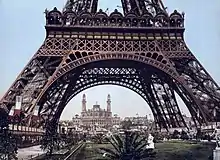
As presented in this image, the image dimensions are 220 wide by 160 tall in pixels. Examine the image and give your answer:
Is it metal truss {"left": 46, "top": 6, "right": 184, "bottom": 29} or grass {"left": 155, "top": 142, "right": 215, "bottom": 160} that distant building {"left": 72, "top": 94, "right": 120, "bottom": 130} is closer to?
metal truss {"left": 46, "top": 6, "right": 184, "bottom": 29}

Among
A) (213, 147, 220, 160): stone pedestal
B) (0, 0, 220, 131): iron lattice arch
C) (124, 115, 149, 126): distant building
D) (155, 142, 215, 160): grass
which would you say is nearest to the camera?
(213, 147, 220, 160): stone pedestal

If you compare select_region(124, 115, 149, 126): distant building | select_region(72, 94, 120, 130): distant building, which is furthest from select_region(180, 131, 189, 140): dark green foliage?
select_region(72, 94, 120, 130): distant building

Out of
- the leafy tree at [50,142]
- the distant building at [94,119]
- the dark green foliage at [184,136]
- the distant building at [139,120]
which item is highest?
the distant building at [94,119]

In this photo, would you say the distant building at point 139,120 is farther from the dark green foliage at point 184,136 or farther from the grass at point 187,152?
the grass at point 187,152

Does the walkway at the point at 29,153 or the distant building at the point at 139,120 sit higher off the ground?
the distant building at the point at 139,120

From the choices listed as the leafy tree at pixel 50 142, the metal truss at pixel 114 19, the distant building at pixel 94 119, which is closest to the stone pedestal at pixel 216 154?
the leafy tree at pixel 50 142
